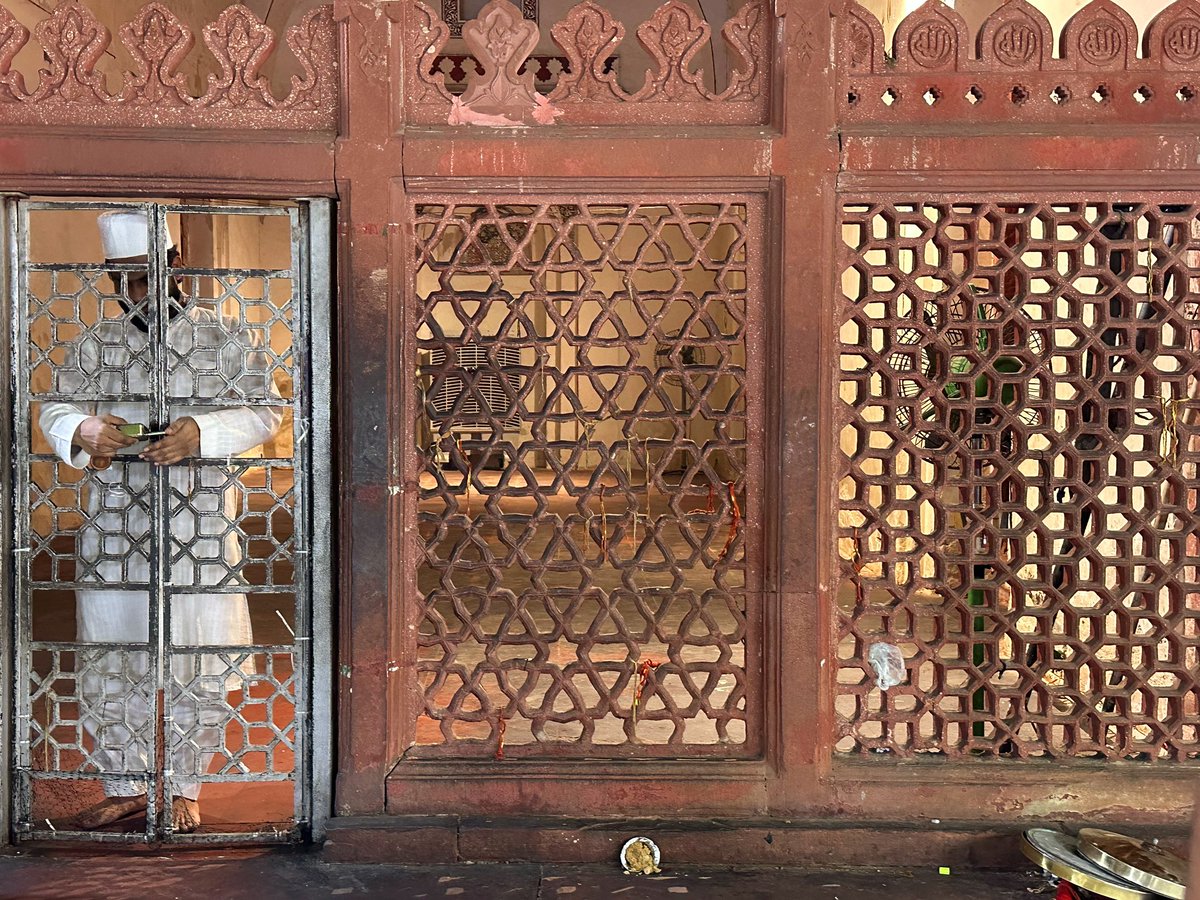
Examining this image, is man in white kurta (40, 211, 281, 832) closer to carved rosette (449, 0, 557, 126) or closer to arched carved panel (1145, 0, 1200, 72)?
carved rosette (449, 0, 557, 126)

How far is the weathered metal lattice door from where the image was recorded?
377 centimetres

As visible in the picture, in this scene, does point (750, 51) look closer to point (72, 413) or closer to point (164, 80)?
point (164, 80)

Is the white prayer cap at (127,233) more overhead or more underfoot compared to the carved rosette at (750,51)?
more underfoot

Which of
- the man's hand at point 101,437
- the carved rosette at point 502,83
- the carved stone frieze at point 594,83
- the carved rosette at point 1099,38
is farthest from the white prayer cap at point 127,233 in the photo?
the carved rosette at point 1099,38

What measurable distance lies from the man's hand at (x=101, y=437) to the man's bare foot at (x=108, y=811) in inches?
53.8

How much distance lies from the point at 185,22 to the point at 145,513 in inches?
322

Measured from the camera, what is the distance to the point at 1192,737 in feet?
12.9

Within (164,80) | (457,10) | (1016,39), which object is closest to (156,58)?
(164,80)

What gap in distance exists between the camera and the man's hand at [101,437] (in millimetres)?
3668

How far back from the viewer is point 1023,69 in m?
3.67

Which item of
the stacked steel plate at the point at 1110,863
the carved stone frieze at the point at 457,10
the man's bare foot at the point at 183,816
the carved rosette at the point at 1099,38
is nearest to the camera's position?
the stacked steel plate at the point at 1110,863

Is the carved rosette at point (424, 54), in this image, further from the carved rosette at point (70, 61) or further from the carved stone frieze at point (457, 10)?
the carved stone frieze at point (457, 10)

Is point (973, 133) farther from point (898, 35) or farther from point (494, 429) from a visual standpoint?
point (494, 429)

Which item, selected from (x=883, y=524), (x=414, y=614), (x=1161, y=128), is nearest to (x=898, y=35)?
(x=1161, y=128)
